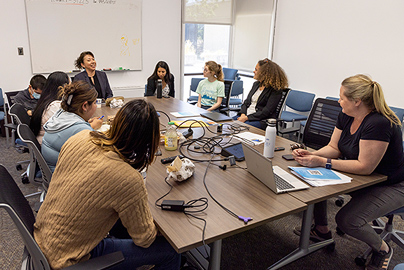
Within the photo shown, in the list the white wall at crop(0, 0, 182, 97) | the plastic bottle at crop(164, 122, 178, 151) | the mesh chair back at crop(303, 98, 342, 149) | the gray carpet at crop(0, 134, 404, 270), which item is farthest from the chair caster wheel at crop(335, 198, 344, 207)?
the white wall at crop(0, 0, 182, 97)

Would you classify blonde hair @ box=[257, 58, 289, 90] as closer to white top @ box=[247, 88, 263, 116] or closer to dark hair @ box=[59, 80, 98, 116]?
white top @ box=[247, 88, 263, 116]

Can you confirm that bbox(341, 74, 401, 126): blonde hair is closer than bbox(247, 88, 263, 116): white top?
Yes

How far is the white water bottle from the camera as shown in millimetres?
2088

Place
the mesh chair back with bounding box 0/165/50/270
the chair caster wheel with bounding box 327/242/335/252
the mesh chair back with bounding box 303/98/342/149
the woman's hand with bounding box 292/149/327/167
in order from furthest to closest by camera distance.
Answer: the mesh chair back with bounding box 303/98/342/149, the chair caster wheel with bounding box 327/242/335/252, the woman's hand with bounding box 292/149/327/167, the mesh chair back with bounding box 0/165/50/270

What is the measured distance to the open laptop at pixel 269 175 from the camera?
1669 millimetres

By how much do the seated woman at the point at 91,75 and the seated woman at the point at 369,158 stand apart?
290 centimetres

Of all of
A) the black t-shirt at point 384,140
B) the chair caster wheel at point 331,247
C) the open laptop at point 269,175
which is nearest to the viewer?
the open laptop at point 269,175

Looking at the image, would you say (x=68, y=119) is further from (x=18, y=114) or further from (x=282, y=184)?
(x=282, y=184)

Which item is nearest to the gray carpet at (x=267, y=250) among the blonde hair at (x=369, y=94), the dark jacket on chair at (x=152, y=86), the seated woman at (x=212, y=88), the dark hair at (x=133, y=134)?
the blonde hair at (x=369, y=94)

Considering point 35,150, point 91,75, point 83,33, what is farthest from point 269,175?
point 83,33

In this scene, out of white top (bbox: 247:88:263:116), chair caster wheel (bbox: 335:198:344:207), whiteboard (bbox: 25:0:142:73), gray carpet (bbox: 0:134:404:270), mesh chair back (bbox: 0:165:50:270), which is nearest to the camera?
mesh chair back (bbox: 0:165:50:270)

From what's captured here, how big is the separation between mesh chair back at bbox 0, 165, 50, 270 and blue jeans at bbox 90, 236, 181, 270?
24 cm

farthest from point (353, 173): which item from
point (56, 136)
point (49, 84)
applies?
point (49, 84)

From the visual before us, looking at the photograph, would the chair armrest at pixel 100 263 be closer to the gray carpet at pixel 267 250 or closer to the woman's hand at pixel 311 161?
the gray carpet at pixel 267 250
